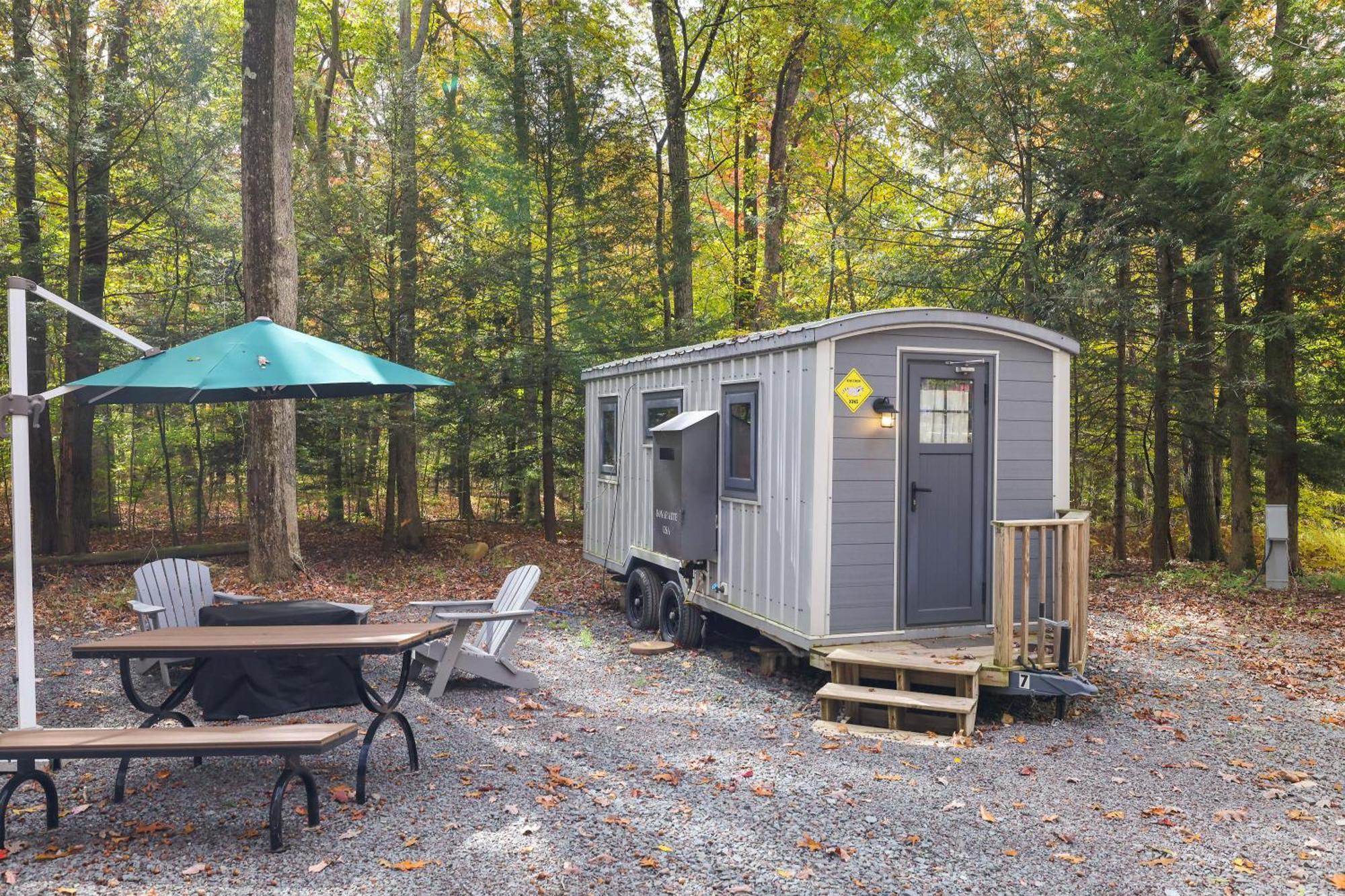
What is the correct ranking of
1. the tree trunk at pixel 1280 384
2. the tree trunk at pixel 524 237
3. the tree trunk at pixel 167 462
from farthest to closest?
the tree trunk at pixel 524 237 < the tree trunk at pixel 167 462 < the tree trunk at pixel 1280 384

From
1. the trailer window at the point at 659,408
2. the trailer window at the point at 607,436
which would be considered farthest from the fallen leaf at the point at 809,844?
the trailer window at the point at 607,436

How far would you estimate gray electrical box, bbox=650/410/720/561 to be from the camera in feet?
22.7

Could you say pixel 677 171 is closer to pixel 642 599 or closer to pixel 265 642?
pixel 642 599

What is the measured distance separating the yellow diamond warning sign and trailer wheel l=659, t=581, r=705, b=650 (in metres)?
2.41

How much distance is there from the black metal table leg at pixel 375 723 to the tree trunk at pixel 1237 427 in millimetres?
9566

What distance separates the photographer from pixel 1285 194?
824 cm

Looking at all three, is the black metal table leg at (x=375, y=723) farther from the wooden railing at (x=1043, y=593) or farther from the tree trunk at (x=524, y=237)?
the tree trunk at (x=524, y=237)

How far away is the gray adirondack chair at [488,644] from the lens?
18.2 feet

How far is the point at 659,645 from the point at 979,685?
2.72 m

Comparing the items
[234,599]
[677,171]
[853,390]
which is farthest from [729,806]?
[677,171]

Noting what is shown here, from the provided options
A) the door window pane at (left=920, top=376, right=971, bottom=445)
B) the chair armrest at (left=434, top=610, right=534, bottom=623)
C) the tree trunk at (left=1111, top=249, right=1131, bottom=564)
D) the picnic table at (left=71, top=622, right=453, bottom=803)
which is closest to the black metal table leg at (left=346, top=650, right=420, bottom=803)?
the picnic table at (left=71, top=622, right=453, bottom=803)

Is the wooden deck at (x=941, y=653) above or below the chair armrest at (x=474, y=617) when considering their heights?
below

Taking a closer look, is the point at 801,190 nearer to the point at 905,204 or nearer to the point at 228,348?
the point at 905,204

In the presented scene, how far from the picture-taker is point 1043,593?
17.4ft
